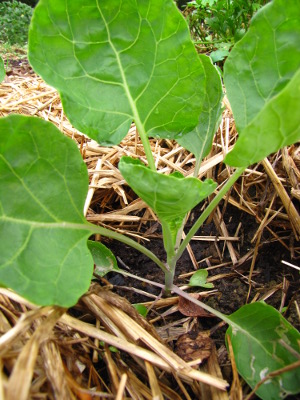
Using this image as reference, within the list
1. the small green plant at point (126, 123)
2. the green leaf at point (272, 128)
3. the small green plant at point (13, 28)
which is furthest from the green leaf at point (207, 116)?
the small green plant at point (13, 28)

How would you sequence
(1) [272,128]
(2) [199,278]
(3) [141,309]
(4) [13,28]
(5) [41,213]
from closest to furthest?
1. (1) [272,128]
2. (5) [41,213]
3. (3) [141,309]
4. (2) [199,278]
5. (4) [13,28]

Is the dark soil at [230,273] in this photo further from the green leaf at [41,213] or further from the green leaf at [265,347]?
the green leaf at [41,213]

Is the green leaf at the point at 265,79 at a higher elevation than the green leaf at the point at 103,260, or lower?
higher

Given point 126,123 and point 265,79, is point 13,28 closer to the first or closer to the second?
point 126,123

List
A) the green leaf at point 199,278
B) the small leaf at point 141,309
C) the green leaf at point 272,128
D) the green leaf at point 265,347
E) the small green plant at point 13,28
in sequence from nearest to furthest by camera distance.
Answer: the green leaf at point 272,128 → the green leaf at point 265,347 → the small leaf at point 141,309 → the green leaf at point 199,278 → the small green plant at point 13,28

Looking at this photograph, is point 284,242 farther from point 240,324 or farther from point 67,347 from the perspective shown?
point 67,347

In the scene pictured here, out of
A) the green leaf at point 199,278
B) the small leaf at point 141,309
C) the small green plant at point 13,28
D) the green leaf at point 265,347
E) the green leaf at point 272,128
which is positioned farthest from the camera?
the small green plant at point 13,28

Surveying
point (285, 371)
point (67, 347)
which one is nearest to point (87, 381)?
point (67, 347)

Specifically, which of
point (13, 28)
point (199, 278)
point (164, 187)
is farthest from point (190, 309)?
point (13, 28)
